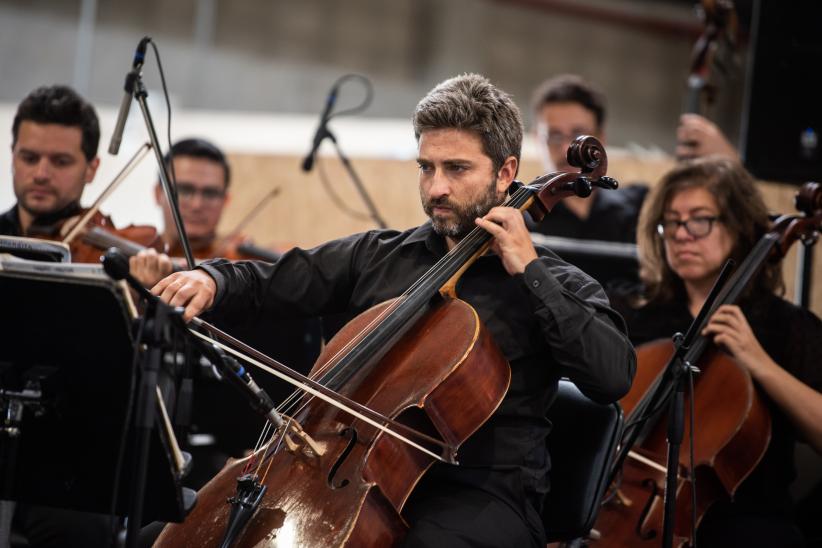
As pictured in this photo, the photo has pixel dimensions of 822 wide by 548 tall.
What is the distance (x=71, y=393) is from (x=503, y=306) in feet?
3.07

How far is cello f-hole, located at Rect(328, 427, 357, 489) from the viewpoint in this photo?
1.90 m

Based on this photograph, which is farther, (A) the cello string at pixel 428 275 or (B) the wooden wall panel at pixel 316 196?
(B) the wooden wall panel at pixel 316 196

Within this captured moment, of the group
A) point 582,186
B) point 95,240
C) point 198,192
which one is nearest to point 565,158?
point 198,192

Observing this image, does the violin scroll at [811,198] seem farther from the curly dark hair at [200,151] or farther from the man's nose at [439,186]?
the curly dark hair at [200,151]

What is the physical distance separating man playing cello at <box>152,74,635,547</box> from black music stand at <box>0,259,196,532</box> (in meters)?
0.26

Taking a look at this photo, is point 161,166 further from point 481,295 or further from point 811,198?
point 811,198

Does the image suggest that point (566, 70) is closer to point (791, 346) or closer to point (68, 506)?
point (791, 346)

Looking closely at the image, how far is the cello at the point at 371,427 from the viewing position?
1859mm

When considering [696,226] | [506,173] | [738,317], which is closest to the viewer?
[506,173]

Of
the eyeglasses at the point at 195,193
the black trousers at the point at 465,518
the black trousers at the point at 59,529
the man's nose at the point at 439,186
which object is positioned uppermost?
the man's nose at the point at 439,186

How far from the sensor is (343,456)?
1941 mm

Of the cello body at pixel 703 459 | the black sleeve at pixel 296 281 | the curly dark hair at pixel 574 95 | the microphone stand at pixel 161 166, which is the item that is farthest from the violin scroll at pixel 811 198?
the microphone stand at pixel 161 166

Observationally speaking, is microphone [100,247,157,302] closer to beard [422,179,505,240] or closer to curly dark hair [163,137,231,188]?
beard [422,179,505,240]

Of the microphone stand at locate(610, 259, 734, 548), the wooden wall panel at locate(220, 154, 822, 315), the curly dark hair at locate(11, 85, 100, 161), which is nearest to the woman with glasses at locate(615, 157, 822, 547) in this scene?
the microphone stand at locate(610, 259, 734, 548)
